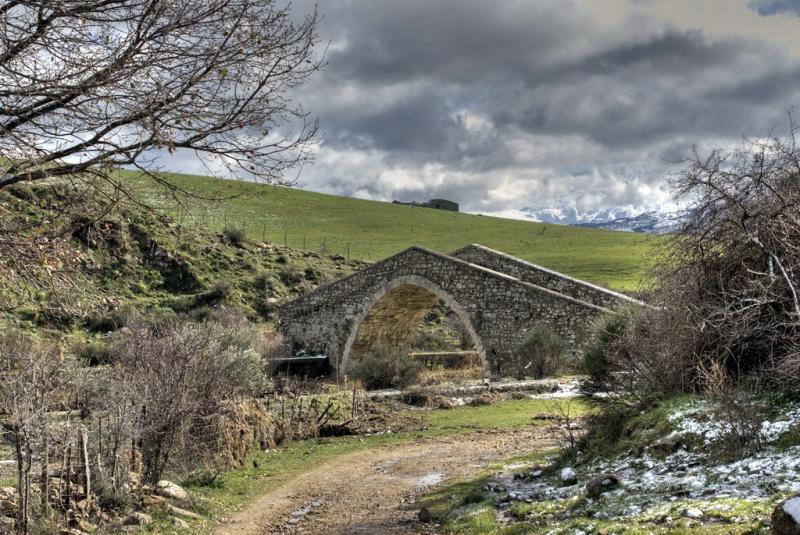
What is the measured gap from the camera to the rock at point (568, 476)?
317 inches

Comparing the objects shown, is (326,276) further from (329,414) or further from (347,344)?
(329,414)


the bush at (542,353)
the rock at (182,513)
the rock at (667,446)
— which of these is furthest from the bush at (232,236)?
the rock at (667,446)

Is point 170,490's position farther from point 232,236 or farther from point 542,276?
point 232,236

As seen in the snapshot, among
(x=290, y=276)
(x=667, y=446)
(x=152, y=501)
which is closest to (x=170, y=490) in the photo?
(x=152, y=501)

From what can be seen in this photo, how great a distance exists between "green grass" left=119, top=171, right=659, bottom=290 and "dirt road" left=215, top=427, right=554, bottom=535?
35.2 meters

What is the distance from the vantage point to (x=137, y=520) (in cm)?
757

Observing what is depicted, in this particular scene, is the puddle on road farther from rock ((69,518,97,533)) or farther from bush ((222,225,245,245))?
bush ((222,225,245,245))

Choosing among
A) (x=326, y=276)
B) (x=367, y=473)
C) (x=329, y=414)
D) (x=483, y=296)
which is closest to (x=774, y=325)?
(x=367, y=473)

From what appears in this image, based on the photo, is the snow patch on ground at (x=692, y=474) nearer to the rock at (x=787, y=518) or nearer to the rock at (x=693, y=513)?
the rock at (x=693, y=513)

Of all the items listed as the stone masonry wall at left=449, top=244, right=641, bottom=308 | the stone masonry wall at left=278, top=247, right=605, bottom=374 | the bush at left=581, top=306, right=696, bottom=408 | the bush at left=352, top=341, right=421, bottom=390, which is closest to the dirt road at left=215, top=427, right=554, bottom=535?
the bush at left=581, top=306, right=696, bottom=408

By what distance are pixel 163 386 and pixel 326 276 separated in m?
34.9

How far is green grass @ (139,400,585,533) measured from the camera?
29.9 feet

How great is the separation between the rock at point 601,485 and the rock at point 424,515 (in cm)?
200

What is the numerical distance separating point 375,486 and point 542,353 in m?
12.5
